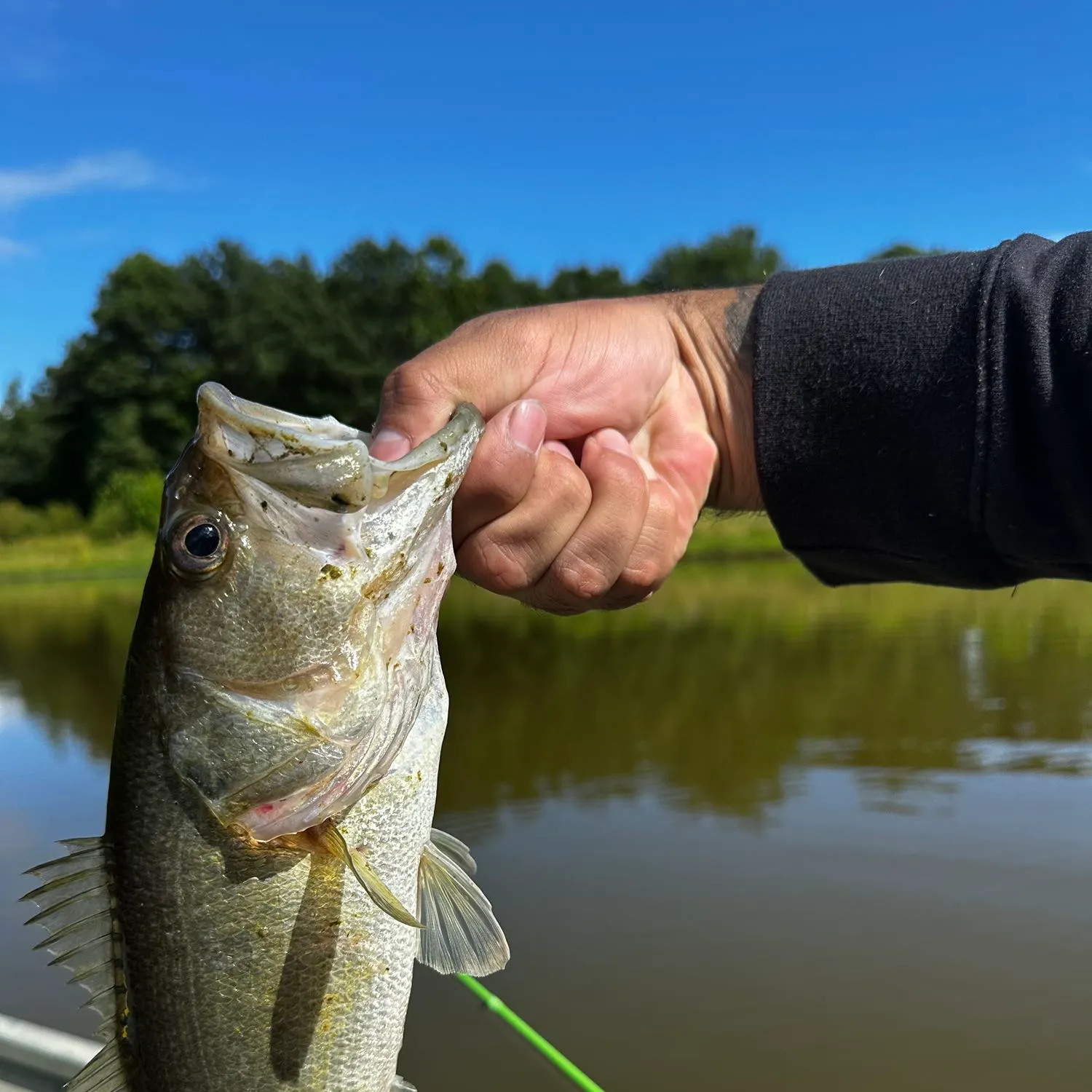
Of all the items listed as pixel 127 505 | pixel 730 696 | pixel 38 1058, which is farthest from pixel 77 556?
pixel 38 1058

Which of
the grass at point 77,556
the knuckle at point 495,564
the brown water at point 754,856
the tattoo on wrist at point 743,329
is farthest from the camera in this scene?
the grass at point 77,556

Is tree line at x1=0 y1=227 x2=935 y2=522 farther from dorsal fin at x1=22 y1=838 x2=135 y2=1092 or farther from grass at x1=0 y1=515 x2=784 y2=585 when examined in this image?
dorsal fin at x1=22 y1=838 x2=135 y2=1092

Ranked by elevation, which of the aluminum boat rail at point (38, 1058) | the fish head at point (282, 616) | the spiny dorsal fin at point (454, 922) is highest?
the fish head at point (282, 616)

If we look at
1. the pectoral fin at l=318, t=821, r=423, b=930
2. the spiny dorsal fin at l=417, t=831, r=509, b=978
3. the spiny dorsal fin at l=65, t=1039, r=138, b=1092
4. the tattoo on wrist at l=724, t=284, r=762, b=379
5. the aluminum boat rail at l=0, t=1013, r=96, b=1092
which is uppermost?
the tattoo on wrist at l=724, t=284, r=762, b=379

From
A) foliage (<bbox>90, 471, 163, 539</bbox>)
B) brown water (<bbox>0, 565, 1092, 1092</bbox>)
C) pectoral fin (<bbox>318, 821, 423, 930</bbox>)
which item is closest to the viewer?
pectoral fin (<bbox>318, 821, 423, 930</bbox>)

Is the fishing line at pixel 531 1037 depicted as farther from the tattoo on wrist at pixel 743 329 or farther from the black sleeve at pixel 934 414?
the tattoo on wrist at pixel 743 329

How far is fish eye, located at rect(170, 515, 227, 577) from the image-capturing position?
1.79 meters

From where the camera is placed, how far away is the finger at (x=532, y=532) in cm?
226

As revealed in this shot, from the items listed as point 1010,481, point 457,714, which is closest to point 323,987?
point 1010,481

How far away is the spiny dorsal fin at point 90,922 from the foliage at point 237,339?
119ft

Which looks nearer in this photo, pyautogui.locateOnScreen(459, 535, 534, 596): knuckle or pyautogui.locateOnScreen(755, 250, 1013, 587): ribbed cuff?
pyautogui.locateOnScreen(459, 535, 534, 596): knuckle

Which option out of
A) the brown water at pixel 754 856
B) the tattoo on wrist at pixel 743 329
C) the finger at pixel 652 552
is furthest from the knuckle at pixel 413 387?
the brown water at pixel 754 856

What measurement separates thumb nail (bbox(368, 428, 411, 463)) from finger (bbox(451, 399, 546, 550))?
0.15 metres

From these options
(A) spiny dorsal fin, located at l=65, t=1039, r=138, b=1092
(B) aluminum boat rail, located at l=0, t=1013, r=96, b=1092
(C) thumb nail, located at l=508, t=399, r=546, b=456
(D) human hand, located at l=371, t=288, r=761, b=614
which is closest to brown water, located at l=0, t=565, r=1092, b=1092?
(B) aluminum boat rail, located at l=0, t=1013, r=96, b=1092
